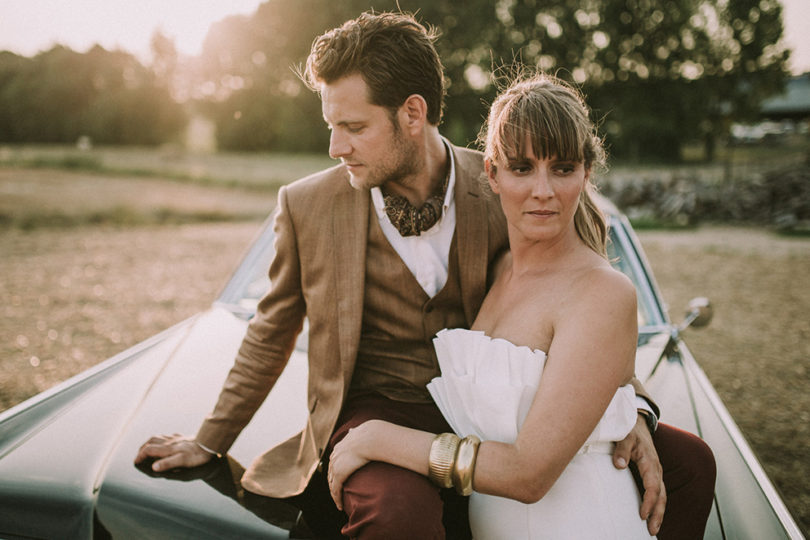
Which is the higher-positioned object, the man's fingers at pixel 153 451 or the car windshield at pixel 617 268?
the car windshield at pixel 617 268

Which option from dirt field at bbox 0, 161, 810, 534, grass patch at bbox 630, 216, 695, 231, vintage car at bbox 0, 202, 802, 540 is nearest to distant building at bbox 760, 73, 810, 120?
grass patch at bbox 630, 216, 695, 231

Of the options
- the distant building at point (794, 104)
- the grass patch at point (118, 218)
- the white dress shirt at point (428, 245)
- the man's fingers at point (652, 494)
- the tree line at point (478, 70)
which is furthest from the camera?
the distant building at point (794, 104)

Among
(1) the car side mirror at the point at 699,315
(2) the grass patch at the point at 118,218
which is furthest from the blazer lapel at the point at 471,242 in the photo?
(2) the grass patch at the point at 118,218

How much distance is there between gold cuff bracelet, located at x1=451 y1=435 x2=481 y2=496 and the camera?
1261 mm

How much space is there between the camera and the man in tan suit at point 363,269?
171cm

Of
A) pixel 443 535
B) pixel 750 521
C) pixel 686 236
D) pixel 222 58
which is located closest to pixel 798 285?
pixel 686 236

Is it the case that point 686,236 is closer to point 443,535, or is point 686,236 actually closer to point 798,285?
point 798,285

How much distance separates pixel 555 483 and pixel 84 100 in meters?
20.7

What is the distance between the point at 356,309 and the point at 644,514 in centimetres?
89

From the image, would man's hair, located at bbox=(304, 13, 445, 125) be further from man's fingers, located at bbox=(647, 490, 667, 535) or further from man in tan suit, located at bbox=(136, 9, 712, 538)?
man's fingers, located at bbox=(647, 490, 667, 535)

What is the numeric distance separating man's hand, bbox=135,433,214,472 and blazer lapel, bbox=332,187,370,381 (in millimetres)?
469

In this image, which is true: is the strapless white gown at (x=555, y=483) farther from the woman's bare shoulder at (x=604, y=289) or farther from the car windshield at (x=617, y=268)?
the car windshield at (x=617, y=268)

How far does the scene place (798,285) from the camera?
7219 millimetres

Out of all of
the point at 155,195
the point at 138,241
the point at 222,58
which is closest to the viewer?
the point at 138,241
